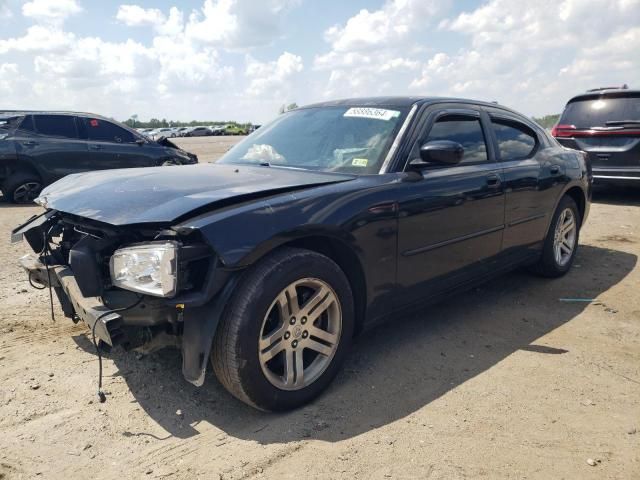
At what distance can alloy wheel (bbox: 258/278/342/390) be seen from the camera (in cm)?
267

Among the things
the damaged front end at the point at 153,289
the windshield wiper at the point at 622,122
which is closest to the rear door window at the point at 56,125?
the damaged front end at the point at 153,289

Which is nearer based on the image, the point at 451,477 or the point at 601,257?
the point at 451,477

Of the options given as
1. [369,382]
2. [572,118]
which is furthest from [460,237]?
[572,118]

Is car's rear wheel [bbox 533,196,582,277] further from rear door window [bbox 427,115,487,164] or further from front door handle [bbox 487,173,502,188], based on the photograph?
rear door window [bbox 427,115,487,164]

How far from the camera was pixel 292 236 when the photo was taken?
2660 mm

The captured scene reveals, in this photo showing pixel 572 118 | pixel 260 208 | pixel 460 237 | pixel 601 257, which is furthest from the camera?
pixel 572 118

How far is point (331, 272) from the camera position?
2816 mm

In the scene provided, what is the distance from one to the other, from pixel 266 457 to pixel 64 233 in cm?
178

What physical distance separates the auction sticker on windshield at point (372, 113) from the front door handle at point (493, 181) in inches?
35.9

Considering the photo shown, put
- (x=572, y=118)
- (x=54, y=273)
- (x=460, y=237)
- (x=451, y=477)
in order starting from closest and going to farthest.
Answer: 1. (x=451, y=477)
2. (x=54, y=273)
3. (x=460, y=237)
4. (x=572, y=118)

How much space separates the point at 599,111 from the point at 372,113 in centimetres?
692

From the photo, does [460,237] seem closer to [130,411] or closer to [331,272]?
[331,272]

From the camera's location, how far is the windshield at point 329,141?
3381 millimetres

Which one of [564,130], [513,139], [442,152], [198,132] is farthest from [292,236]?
[198,132]
